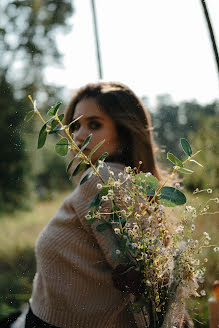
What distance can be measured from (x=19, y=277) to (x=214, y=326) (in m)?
0.62

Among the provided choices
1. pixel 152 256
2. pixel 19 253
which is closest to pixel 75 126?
pixel 152 256

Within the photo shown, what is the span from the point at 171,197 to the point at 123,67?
0.66 m

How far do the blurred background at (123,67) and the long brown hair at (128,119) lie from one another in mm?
55

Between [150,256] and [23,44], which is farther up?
[23,44]

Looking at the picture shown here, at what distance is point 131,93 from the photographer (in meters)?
1.18

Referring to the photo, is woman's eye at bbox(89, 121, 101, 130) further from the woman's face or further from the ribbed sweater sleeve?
the ribbed sweater sleeve

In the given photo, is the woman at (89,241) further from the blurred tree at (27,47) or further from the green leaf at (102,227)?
the blurred tree at (27,47)

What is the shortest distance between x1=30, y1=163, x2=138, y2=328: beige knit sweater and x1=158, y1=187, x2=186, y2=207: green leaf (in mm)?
170

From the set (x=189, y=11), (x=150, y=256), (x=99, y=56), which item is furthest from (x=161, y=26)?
(x=150, y=256)

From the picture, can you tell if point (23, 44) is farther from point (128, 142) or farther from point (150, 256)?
point (150, 256)

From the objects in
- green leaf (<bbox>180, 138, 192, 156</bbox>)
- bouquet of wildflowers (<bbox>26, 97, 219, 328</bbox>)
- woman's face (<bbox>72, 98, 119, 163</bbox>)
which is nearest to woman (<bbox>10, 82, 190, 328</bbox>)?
woman's face (<bbox>72, 98, 119, 163</bbox>)

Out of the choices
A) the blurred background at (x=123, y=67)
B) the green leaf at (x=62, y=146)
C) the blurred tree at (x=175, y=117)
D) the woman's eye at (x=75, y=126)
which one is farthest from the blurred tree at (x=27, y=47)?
the green leaf at (x=62, y=146)

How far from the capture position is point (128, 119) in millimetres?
1128

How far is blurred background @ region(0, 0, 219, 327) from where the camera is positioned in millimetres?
1174
